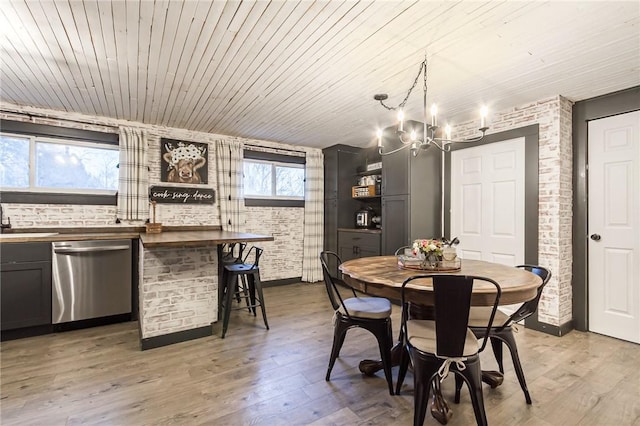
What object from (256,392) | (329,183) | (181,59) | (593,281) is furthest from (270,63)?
(593,281)

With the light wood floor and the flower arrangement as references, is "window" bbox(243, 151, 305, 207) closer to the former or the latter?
the light wood floor

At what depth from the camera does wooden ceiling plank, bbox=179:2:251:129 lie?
182cm

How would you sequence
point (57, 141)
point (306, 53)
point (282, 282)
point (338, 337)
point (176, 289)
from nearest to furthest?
1. point (338, 337)
2. point (306, 53)
3. point (176, 289)
4. point (57, 141)
5. point (282, 282)

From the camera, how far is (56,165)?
143 inches

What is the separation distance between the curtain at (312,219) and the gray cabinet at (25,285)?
3399 millimetres

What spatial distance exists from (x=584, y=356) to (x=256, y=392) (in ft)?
9.06

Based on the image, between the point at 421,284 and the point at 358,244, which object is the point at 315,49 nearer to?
the point at 421,284

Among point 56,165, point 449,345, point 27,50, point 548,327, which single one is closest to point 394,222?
point 548,327

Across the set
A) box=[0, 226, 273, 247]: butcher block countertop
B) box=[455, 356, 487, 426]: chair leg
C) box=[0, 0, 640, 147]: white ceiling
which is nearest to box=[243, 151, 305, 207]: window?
box=[0, 226, 273, 247]: butcher block countertop

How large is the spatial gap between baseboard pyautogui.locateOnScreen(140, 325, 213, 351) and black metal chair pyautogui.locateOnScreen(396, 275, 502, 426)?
6.83 ft

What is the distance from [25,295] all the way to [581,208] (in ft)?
18.6

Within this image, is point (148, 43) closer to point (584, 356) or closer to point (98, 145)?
point (98, 145)

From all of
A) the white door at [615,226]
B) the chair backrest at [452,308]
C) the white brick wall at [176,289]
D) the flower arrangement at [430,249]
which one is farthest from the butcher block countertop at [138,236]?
the white door at [615,226]

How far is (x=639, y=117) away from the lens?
284 centimetres
